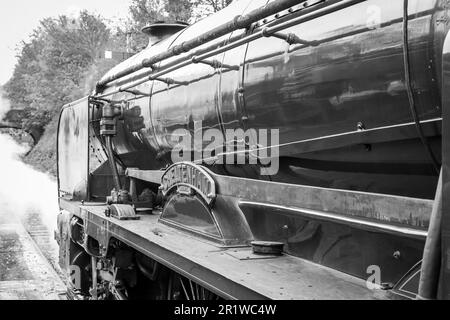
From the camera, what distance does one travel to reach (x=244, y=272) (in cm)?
238

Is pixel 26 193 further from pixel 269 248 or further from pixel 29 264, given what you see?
pixel 269 248

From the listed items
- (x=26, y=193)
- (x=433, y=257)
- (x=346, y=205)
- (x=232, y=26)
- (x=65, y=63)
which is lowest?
(x=26, y=193)

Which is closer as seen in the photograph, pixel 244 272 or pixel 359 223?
pixel 359 223

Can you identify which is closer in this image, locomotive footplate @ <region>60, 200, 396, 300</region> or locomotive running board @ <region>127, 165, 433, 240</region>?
locomotive running board @ <region>127, 165, 433, 240</region>

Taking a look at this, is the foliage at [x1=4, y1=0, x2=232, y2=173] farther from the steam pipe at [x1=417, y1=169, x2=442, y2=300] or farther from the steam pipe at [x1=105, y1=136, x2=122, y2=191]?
the steam pipe at [x1=417, y1=169, x2=442, y2=300]

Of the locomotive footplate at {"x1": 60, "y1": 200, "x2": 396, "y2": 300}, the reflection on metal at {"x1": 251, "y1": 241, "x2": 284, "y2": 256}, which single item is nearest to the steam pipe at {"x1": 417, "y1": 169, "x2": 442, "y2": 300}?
the locomotive footplate at {"x1": 60, "y1": 200, "x2": 396, "y2": 300}

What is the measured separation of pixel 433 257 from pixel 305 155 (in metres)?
1.09

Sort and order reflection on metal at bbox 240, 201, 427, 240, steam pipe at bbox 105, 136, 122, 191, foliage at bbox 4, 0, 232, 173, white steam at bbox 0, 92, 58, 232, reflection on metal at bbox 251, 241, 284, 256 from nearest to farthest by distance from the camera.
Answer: reflection on metal at bbox 240, 201, 427, 240, reflection on metal at bbox 251, 241, 284, 256, steam pipe at bbox 105, 136, 122, 191, white steam at bbox 0, 92, 58, 232, foliage at bbox 4, 0, 232, 173

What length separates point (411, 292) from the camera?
1.77 meters

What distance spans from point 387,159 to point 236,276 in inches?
32.7

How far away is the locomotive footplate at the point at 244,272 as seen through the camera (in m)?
2.05

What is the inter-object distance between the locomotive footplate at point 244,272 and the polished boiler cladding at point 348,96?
1.37 ft

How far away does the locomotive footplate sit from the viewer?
80.6 inches

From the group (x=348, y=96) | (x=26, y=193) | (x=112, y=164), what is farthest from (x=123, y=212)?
(x=26, y=193)
